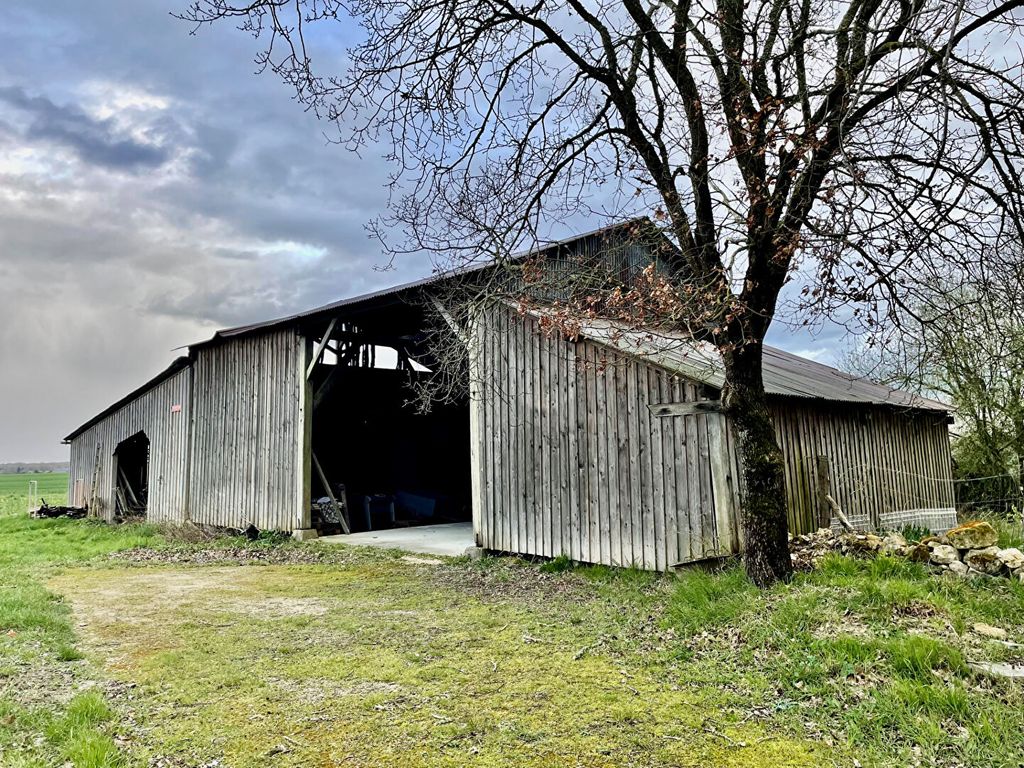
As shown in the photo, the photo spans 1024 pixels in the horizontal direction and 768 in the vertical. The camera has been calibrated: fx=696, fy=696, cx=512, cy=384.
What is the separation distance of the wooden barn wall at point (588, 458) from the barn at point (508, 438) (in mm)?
24

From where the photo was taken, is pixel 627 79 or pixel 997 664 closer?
pixel 997 664

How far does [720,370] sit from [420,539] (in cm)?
747

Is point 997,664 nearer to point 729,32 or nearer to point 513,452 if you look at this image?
point 729,32

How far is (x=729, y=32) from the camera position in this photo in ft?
20.7

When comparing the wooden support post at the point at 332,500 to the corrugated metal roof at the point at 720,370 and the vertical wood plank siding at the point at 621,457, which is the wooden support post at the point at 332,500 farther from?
the corrugated metal roof at the point at 720,370

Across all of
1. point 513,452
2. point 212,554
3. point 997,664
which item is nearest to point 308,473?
point 212,554

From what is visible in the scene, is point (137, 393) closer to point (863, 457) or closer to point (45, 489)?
point (863, 457)

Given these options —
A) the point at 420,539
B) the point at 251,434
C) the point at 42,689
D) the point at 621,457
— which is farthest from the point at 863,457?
the point at 251,434

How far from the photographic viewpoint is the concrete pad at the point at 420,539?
12139mm

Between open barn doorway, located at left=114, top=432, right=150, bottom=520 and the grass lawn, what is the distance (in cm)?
1325

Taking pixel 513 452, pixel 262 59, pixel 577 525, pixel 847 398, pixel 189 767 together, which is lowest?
pixel 189 767

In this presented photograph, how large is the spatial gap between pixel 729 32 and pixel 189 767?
22.5ft

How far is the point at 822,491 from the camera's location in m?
9.66

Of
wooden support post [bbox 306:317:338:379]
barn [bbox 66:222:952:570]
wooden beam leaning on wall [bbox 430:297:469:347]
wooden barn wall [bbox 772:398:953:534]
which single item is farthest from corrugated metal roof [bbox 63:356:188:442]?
wooden barn wall [bbox 772:398:953:534]
